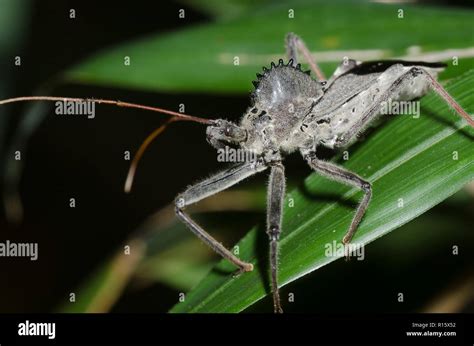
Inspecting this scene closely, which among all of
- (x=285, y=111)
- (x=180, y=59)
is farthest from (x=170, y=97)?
(x=285, y=111)

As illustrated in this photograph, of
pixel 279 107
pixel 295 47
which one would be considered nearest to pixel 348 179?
pixel 279 107

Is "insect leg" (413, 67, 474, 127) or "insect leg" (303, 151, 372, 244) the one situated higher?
"insect leg" (413, 67, 474, 127)

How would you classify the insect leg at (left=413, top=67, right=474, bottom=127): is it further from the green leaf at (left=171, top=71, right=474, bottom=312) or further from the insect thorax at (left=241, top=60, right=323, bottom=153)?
the insect thorax at (left=241, top=60, right=323, bottom=153)

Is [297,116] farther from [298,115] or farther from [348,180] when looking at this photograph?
[348,180]

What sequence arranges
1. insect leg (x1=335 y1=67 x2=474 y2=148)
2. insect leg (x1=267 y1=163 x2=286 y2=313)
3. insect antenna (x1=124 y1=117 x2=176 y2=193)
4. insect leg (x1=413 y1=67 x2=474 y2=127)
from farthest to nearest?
insect antenna (x1=124 y1=117 x2=176 y2=193) < insect leg (x1=335 y1=67 x2=474 y2=148) < insect leg (x1=413 y1=67 x2=474 y2=127) < insect leg (x1=267 y1=163 x2=286 y2=313)

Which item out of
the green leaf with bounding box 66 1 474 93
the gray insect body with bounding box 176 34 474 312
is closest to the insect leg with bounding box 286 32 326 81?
the green leaf with bounding box 66 1 474 93

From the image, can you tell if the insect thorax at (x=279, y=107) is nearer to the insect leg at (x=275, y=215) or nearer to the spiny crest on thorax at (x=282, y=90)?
the spiny crest on thorax at (x=282, y=90)

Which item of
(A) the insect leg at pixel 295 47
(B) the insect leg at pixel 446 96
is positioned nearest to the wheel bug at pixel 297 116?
(B) the insect leg at pixel 446 96

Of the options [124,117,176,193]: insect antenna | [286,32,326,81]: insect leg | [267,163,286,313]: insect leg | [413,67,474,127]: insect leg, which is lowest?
[267,163,286,313]: insect leg
